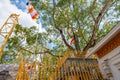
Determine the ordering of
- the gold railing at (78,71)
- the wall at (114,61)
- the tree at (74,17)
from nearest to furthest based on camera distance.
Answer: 1. the wall at (114,61)
2. the gold railing at (78,71)
3. the tree at (74,17)

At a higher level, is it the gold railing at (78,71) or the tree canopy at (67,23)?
the tree canopy at (67,23)

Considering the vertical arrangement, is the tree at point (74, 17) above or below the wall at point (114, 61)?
above

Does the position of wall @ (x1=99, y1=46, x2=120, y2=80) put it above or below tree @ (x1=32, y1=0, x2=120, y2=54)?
below

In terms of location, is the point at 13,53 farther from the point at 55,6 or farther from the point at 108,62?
the point at 108,62

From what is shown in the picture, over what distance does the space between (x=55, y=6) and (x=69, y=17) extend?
5.76ft

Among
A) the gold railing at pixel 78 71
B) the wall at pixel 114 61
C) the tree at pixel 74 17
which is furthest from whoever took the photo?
the tree at pixel 74 17

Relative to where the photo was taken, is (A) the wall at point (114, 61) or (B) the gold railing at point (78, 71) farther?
(B) the gold railing at point (78, 71)

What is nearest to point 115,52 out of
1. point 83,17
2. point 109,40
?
point 109,40

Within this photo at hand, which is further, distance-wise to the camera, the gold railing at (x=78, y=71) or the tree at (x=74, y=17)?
the tree at (x=74, y=17)

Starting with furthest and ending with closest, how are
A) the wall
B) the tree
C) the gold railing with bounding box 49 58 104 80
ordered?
1. the tree
2. the gold railing with bounding box 49 58 104 80
3. the wall

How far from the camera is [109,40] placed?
585 cm

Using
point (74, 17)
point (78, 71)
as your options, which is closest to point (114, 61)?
point (78, 71)

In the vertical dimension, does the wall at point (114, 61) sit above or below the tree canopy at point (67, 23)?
below

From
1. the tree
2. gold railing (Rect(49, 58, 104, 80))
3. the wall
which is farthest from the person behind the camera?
the tree
